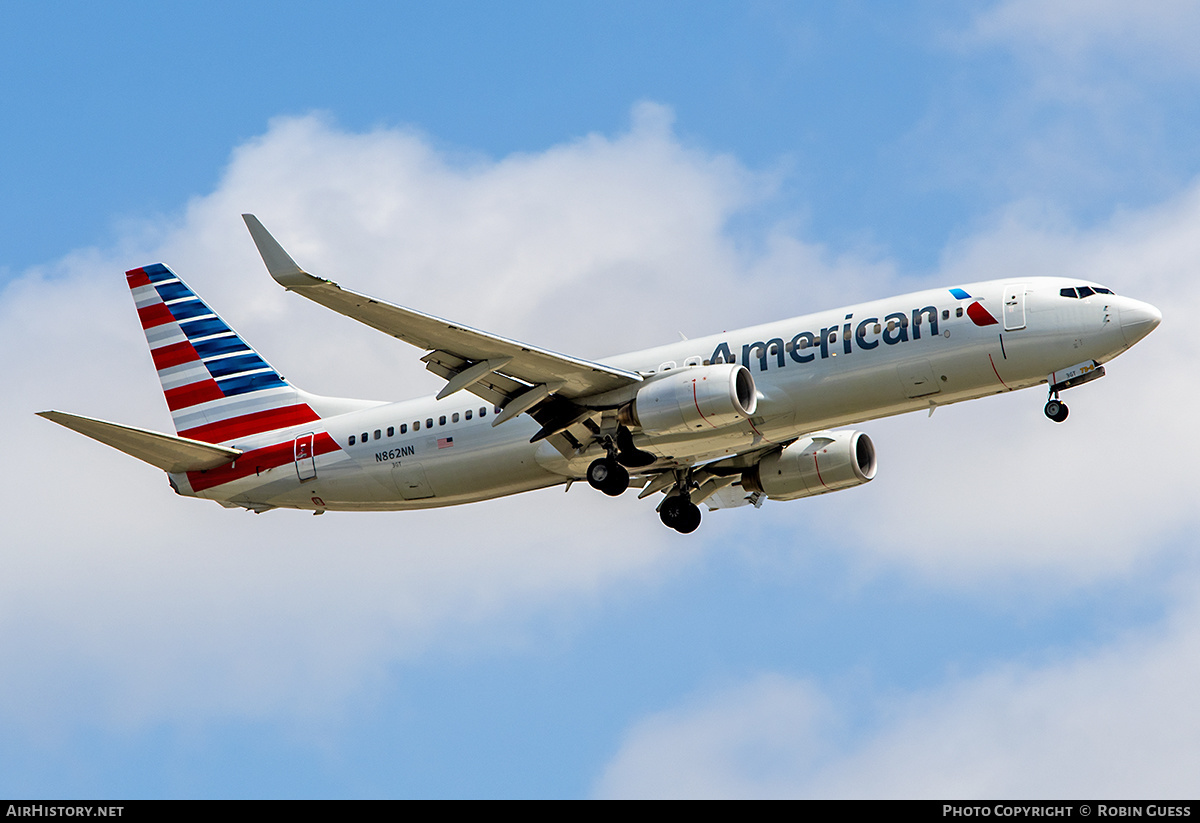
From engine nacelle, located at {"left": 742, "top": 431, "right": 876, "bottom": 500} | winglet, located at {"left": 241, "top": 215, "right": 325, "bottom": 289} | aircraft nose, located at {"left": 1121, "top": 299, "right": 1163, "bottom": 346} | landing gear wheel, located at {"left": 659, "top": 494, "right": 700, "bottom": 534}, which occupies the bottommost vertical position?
landing gear wheel, located at {"left": 659, "top": 494, "right": 700, "bottom": 534}

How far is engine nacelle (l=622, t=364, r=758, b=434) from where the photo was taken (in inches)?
1371

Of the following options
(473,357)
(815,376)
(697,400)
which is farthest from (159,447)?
(815,376)

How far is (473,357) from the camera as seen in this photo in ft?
115

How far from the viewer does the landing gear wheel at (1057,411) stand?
35000mm

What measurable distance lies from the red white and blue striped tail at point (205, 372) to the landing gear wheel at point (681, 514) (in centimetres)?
1073

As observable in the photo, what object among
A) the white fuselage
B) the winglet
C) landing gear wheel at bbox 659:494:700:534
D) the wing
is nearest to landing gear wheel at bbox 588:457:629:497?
the white fuselage

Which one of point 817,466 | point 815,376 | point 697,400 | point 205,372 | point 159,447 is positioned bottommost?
point 817,466

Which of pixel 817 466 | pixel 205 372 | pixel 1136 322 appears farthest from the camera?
→ pixel 205 372

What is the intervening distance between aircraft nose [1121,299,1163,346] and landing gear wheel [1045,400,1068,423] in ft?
6.89

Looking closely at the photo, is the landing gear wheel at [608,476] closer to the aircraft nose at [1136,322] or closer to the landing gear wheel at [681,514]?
the landing gear wheel at [681,514]

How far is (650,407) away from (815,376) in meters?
4.08

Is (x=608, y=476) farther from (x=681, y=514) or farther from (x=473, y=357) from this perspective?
(x=681, y=514)

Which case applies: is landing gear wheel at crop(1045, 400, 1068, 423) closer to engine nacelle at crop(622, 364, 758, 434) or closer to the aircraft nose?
the aircraft nose

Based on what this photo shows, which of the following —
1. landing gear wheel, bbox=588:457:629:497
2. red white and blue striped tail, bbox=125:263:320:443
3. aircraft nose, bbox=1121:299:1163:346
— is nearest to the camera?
aircraft nose, bbox=1121:299:1163:346
